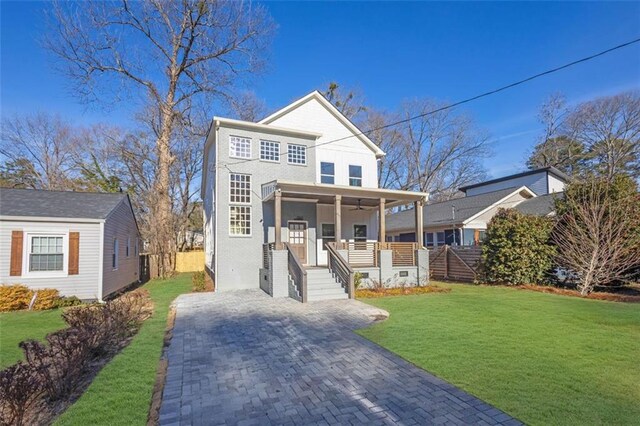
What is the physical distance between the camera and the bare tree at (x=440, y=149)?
3281cm

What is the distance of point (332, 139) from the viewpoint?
16.1m

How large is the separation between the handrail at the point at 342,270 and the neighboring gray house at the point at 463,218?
36.5ft

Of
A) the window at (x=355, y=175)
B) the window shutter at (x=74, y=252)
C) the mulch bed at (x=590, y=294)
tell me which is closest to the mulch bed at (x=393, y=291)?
the mulch bed at (x=590, y=294)

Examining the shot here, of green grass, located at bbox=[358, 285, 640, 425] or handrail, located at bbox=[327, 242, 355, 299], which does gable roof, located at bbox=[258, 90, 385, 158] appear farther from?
green grass, located at bbox=[358, 285, 640, 425]

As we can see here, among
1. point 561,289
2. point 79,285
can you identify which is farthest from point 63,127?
point 561,289

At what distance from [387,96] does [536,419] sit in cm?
2664

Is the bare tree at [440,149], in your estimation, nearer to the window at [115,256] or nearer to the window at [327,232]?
the window at [327,232]

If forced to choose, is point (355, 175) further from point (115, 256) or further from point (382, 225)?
point (115, 256)

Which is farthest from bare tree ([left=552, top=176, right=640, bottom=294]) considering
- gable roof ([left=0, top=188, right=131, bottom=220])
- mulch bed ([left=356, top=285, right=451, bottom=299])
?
gable roof ([left=0, top=188, right=131, bottom=220])

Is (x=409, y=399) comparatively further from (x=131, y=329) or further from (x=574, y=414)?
(x=131, y=329)

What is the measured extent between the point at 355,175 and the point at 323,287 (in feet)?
24.0

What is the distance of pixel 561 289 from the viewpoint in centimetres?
1233

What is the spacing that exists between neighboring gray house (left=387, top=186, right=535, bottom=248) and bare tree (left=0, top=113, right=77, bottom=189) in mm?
30808

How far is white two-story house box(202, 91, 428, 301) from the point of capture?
11.9 meters
